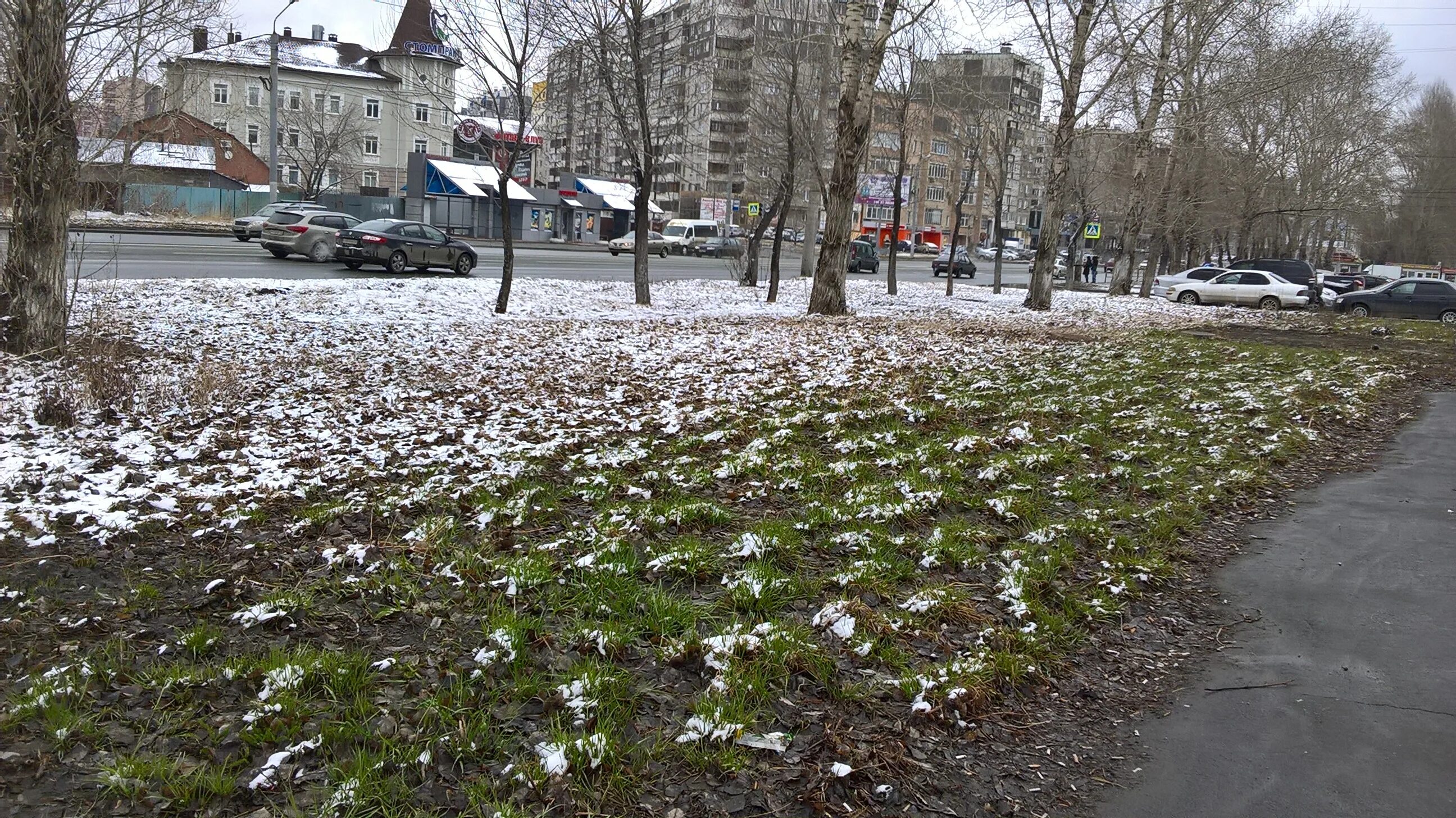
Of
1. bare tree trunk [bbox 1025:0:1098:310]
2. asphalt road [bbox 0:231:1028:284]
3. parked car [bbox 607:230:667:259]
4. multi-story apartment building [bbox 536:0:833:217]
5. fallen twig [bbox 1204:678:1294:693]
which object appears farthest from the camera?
parked car [bbox 607:230:667:259]

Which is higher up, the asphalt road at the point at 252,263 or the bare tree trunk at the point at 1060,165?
the bare tree trunk at the point at 1060,165

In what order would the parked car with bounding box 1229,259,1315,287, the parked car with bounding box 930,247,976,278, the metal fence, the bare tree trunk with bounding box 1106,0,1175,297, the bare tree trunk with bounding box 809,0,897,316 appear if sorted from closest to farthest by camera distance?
the bare tree trunk with bounding box 809,0,897,316 < the bare tree trunk with bounding box 1106,0,1175,297 < the parked car with bounding box 1229,259,1315,287 < the metal fence < the parked car with bounding box 930,247,976,278

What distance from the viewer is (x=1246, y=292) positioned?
3294 centimetres

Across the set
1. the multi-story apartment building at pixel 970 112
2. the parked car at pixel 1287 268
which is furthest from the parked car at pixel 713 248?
the parked car at pixel 1287 268

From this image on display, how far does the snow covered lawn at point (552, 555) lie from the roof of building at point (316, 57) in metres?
66.9

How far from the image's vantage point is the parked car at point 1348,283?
45.5 m

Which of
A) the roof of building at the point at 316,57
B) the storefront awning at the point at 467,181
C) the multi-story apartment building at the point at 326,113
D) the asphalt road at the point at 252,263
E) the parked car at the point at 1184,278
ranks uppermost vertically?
the roof of building at the point at 316,57

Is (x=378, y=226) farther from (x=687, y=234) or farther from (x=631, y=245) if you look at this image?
(x=687, y=234)

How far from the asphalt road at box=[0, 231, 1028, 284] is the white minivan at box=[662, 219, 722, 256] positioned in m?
9.90

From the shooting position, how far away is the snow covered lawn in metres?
3.32

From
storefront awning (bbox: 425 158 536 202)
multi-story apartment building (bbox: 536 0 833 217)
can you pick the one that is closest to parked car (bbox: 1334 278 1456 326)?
multi-story apartment building (bbox: 536 0 833 217)

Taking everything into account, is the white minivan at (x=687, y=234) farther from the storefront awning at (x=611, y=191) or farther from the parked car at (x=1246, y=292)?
the parked car at (x=1246, y=292)

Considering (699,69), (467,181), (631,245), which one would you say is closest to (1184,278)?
(699,69)

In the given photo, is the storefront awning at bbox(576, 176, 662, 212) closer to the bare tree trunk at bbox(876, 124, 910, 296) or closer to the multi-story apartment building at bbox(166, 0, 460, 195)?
the multi-story apartment building at bbox(166, 0, 460, 195)
